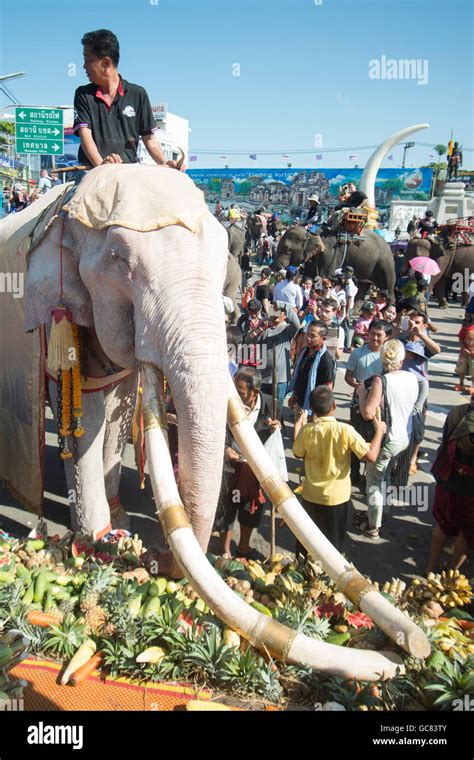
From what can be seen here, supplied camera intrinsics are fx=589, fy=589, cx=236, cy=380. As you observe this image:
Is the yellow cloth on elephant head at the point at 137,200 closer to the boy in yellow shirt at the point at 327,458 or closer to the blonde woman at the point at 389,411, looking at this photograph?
the boy in yellow shirt at the point at 327,458

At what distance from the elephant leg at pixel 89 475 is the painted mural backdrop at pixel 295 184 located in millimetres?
35480

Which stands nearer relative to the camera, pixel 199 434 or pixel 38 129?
pixel 199 434

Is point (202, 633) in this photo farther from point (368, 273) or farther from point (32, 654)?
point (368, 273)

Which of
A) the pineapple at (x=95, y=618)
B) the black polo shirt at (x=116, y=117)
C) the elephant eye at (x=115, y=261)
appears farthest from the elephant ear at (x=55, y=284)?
the pineapple at (x=95, y=618)

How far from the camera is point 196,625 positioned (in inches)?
96.5

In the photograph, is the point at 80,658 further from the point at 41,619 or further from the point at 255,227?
the point at 255,227

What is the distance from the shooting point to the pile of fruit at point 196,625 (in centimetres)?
217

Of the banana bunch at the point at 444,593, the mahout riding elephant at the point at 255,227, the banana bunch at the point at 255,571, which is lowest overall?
the banana bunch at the point at 444,593

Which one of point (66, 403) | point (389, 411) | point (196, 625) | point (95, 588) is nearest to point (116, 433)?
point (66, 403)

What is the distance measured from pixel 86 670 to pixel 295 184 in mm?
40505

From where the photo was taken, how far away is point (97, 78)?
3955 millimetres
